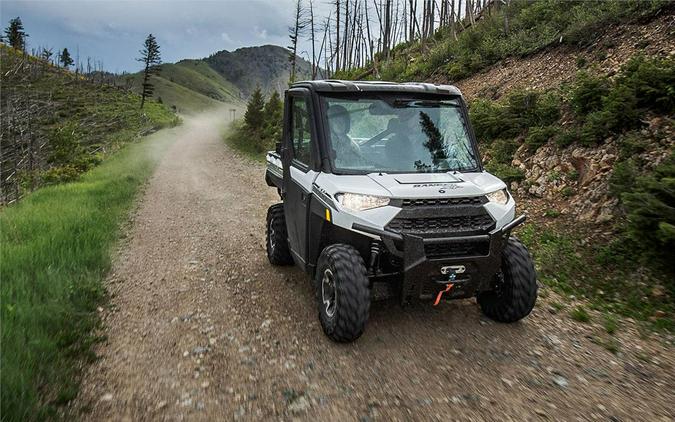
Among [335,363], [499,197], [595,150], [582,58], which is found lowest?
[335,363]

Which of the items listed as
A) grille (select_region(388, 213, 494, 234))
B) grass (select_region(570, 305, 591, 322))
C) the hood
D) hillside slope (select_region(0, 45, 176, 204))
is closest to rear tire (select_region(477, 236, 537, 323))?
grille (select_region(388, 213, 494, 234))

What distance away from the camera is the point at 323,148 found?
4676 mm

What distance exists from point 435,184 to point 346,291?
52.4 inches

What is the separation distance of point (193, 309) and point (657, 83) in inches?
329

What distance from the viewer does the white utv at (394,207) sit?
4.04 meters

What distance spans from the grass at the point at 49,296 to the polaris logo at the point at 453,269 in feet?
10.5

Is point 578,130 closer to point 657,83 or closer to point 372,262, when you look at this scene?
point 657,83

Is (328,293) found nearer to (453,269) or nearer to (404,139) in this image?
(453,269)

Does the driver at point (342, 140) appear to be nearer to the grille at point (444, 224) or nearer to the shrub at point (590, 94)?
the grille at point (444, 224)

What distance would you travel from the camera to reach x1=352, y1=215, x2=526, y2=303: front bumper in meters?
3.97

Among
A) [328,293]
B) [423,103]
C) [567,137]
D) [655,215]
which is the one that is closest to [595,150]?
[567,137]

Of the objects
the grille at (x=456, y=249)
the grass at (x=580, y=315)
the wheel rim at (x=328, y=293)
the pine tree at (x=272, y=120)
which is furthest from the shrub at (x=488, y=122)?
the pine tree at (x=272, y=120)

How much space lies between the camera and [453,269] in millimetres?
4074

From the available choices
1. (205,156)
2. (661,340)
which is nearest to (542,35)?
(661,340)
